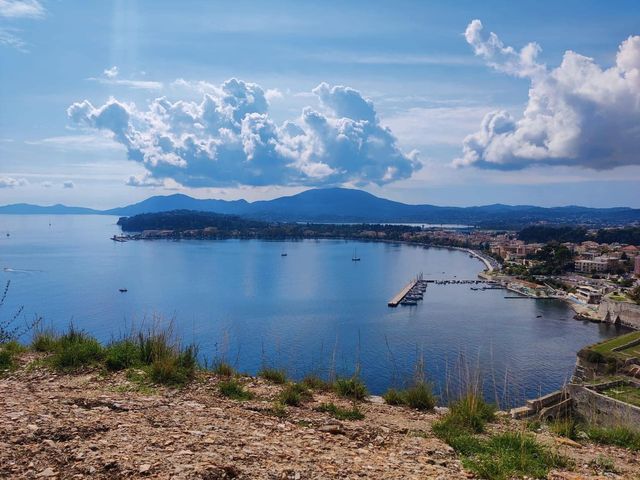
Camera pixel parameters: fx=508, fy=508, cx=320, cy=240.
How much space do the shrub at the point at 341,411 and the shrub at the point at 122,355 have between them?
1.91 meters

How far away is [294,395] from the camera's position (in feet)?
13.8

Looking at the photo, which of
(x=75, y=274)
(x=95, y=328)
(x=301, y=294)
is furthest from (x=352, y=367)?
(x=75, y=274)

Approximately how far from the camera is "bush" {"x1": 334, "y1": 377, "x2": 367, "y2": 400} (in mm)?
4609

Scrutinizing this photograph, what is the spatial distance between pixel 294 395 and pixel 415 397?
1.10m

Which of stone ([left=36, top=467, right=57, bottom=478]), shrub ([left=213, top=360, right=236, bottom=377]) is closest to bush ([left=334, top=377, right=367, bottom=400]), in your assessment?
shrub ([left=213, top=360, right=236, bottom=377])

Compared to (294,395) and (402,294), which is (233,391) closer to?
(294,395)

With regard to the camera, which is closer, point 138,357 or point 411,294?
point 138,357

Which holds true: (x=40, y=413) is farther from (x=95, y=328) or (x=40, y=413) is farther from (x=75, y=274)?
(x=75, y=274)

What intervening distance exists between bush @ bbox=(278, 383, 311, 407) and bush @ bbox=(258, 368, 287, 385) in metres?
0.39

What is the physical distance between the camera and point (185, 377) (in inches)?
178

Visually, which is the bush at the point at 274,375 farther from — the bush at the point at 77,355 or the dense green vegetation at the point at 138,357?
the bush at the point at 77,355

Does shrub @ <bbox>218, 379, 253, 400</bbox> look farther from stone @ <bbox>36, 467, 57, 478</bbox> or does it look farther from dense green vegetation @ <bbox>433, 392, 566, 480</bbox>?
stone @ <bbox>36, 467, 57, 478</bbox>

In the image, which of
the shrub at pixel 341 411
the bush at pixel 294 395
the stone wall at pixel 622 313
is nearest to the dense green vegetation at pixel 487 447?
the shrub at pixel 341 411

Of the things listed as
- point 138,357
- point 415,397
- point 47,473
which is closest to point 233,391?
point 138,357
